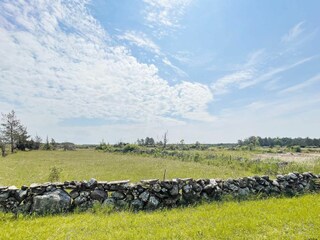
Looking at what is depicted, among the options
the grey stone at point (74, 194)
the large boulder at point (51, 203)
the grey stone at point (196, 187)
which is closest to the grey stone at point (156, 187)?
the grey stone at point (196, 187)

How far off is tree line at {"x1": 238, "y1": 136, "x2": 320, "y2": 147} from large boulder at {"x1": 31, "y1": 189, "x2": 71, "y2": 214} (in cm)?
7417

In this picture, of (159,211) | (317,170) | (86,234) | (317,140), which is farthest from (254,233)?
(317,140)

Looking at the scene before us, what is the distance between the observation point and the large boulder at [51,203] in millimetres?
5645

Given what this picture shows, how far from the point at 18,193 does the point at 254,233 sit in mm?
6092

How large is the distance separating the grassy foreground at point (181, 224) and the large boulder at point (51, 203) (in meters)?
0.39

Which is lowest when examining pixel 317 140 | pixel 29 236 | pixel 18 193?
pixel 29 236

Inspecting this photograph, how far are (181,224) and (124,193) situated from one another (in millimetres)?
2205

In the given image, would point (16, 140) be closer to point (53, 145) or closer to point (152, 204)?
point (53, 145)

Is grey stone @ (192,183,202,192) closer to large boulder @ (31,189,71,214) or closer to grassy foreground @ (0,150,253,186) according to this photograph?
large boulder @ (31,189,71,214)

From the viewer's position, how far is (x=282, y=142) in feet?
299

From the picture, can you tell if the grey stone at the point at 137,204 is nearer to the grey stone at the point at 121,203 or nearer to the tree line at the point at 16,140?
the grey stone at the point at 121,203

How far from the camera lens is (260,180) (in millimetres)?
7902

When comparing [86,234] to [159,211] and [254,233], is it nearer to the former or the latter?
[159,211]

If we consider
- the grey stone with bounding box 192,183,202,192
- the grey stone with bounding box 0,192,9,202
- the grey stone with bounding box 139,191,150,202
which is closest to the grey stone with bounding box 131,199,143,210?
the grey stone with bounding box 139,191,150,202
